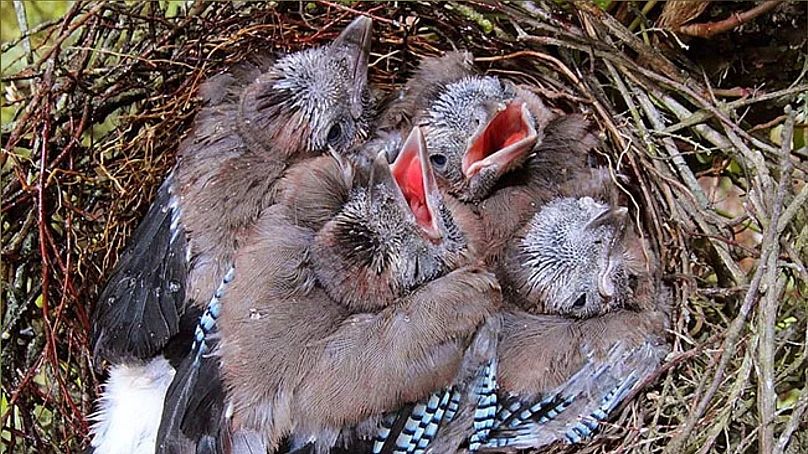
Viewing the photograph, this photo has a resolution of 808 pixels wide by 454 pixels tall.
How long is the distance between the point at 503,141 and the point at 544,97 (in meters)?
0.17

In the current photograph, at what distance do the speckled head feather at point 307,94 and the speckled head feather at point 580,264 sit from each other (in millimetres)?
497

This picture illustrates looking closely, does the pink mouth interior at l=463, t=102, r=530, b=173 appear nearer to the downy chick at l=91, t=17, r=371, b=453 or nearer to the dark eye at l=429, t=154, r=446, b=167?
the dark eye at l=429, t=154, r=446, b=167

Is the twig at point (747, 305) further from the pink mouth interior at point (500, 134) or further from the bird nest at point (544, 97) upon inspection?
the pink mouth interior at point (500, 134)

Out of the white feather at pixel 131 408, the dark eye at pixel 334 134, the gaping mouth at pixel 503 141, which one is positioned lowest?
the white feather at pixel 131 408

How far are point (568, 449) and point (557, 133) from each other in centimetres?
66

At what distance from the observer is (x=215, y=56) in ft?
6.70

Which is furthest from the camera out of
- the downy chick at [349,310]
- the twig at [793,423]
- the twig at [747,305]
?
the downy chick at [349,310]

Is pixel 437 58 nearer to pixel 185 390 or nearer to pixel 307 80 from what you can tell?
pixel 307 80

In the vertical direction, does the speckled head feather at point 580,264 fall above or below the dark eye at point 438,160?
below

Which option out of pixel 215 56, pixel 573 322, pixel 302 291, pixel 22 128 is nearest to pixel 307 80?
pixel 215 56

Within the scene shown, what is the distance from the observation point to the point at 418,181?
1791 millimetres

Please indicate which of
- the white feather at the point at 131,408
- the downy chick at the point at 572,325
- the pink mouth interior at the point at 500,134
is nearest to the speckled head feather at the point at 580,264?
the downy chick at the point at 572,325

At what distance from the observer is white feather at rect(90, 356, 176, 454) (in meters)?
1.76

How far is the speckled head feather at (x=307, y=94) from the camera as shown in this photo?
188 cm
